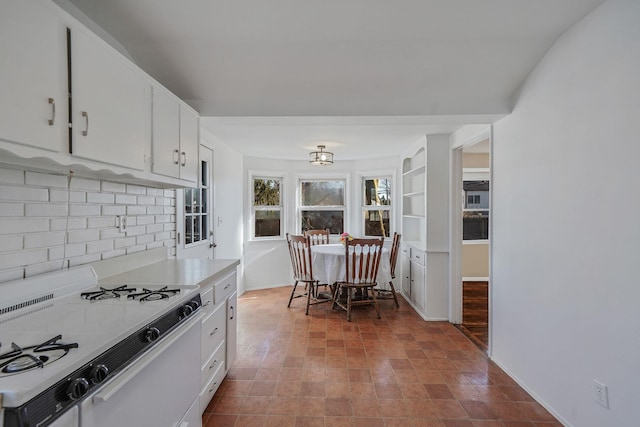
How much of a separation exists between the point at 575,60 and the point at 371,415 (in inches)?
96.7

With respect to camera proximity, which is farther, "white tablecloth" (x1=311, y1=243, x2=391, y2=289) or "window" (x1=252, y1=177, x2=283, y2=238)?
"window" (x1=252, y1=177, x2=283, y2=238)

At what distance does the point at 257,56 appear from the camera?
6.70 ft

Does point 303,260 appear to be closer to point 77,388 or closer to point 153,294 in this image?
point 153,294

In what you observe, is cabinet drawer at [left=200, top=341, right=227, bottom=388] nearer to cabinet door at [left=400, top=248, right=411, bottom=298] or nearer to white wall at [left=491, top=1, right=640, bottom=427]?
white wall at [left=491, top=1, right=640, bottom=427]

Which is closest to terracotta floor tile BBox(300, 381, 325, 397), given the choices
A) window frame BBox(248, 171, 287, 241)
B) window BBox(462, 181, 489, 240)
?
window frame BBox(248, 171, 287, 241)

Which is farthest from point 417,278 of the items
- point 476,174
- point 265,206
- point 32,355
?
point 32,355

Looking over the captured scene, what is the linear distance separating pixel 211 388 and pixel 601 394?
2210 mm

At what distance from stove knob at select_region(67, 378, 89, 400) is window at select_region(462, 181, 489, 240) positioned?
217 inches

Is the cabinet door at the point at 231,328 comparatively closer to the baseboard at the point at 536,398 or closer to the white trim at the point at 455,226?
the baseboard at the point at 536,398

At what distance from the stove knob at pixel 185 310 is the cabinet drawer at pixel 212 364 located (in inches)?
20.0

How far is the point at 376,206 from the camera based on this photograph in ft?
16.8

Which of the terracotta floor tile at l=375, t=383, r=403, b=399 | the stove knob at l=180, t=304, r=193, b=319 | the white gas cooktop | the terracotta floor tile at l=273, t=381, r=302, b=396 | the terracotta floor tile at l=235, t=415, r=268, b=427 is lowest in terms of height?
the terracotta floor tile at l=235, t=415, r=268, b=427

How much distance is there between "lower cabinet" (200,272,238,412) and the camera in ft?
6.07

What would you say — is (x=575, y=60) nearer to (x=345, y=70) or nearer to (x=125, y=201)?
(x=345, y=70)
